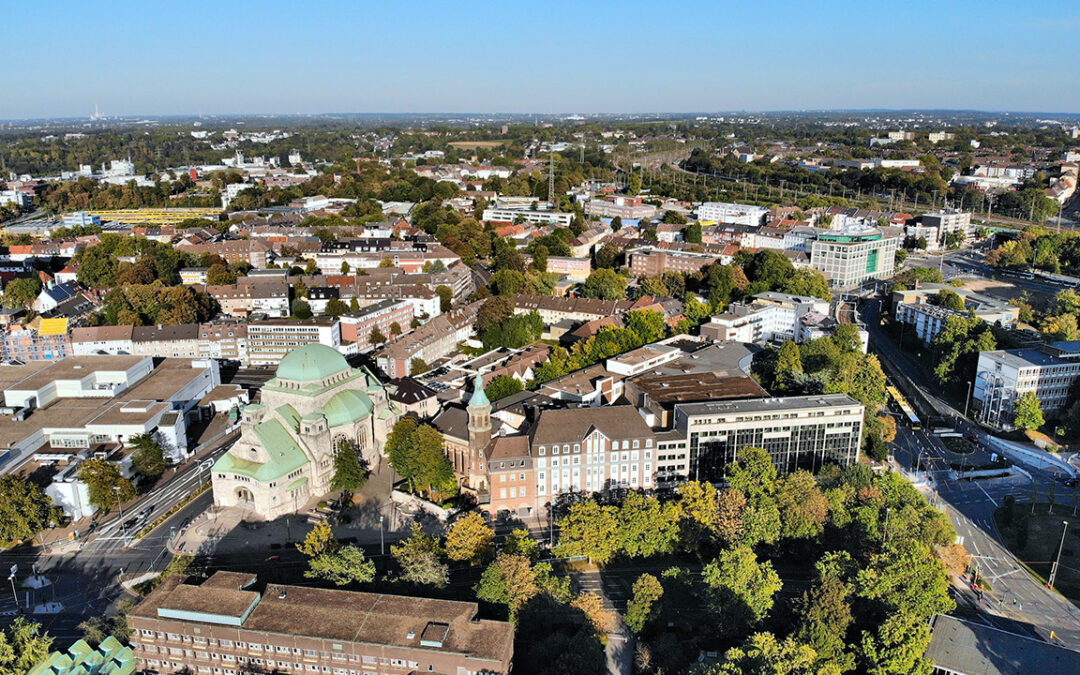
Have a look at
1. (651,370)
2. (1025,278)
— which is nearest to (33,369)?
Result: (651,370)

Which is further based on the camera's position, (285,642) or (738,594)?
(738,594)

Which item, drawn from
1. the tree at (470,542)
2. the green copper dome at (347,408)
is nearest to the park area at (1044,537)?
the tree at (470,542)

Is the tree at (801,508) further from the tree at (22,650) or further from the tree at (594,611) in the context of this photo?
the tree at (22,650)

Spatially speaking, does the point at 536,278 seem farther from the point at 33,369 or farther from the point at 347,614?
the point at 347,614

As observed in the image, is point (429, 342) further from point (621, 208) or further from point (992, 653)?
point (621, 208)

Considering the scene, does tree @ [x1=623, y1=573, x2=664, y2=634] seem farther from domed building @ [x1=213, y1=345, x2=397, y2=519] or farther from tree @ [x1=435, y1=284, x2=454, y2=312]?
tree @ [x1=435, y1=284, x2=454, y2=312]

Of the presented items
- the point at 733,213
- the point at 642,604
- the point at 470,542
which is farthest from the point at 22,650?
the point at 733,213
